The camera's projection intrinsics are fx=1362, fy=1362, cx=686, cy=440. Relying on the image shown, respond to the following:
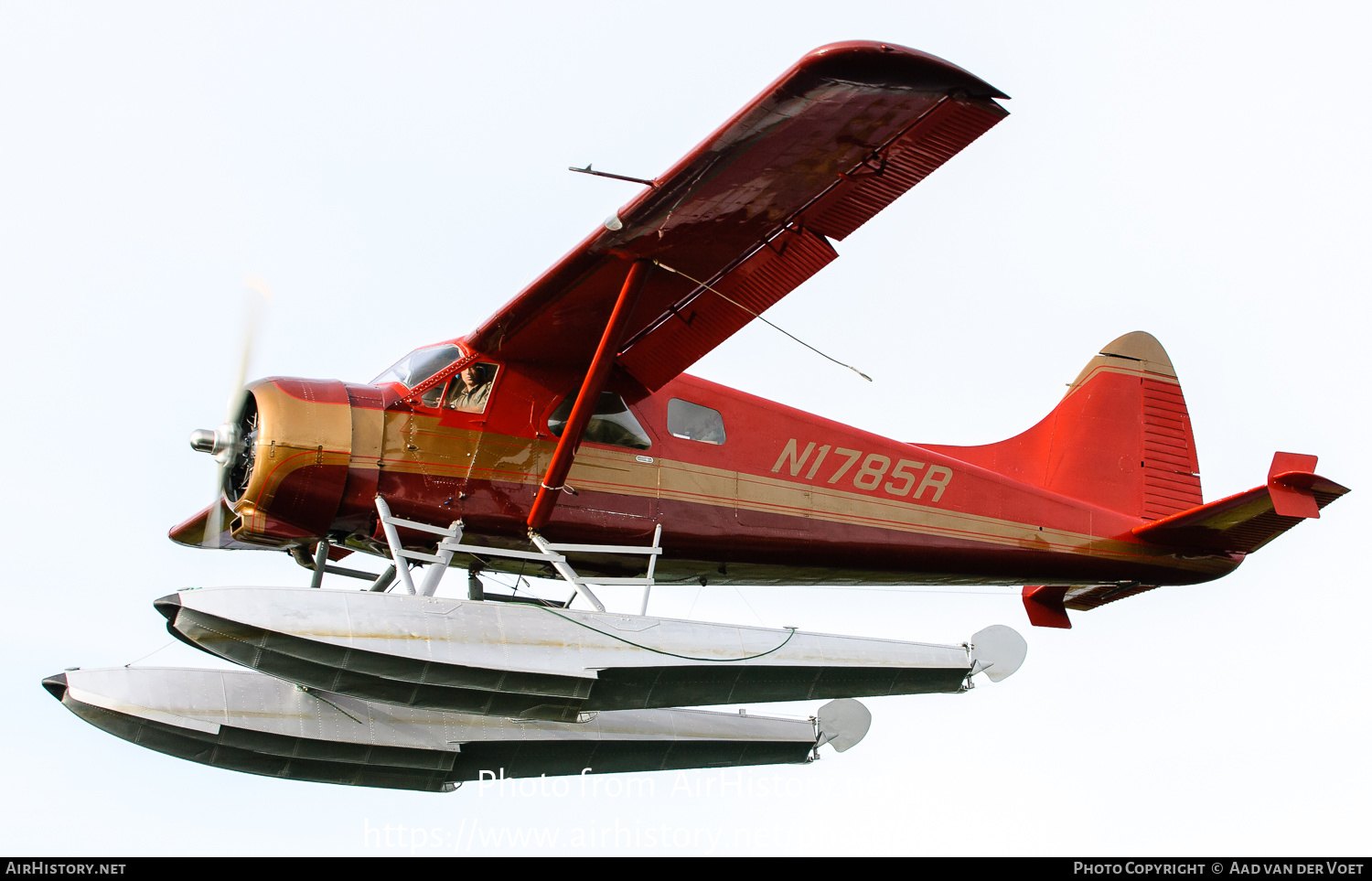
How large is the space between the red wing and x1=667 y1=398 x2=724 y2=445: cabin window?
1.05 ft

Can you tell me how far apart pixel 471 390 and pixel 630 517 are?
1562 mm

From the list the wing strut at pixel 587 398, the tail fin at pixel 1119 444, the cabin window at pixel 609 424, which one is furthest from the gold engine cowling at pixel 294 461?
the tail fin at pixel 1119 444

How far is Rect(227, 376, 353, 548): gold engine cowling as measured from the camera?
9.49m

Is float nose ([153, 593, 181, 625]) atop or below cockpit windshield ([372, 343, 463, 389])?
below

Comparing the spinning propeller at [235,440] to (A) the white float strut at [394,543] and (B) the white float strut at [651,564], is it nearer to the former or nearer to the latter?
(A) the white float strut at [394,543]

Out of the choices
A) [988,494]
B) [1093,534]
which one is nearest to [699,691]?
[988,494]

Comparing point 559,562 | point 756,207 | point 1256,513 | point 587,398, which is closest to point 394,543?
point 559,562

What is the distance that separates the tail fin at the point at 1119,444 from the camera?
499 inches

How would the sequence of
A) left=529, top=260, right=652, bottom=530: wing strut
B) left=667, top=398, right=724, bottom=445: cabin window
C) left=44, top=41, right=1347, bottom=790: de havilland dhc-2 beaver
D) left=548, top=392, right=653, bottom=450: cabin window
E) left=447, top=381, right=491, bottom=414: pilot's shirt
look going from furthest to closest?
left=667, top=398, right=724, bottom=445: cabin window
left=548, top=392, right=653, bottom=450: cabin window
left=447, top=381, right=491, bottom=414: pilot's shirt
left=529, top=260, right=652, bottom=530: wing strut
left=44, top=41, right=1347, bottom=790: de havilland dhc-2 beaver

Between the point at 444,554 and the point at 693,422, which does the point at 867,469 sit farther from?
the point at 444,554

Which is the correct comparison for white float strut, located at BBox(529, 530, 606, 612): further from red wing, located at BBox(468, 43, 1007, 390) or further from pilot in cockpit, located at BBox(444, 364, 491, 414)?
red wing, located at BBox(468, 43, 1007, 390)

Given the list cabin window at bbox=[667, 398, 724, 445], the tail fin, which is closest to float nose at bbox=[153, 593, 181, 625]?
cabin window at bbox=[667, 398, 724, 445]

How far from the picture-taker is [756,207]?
30.7 feet

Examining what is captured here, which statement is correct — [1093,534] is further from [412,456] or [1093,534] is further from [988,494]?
[412,456]
